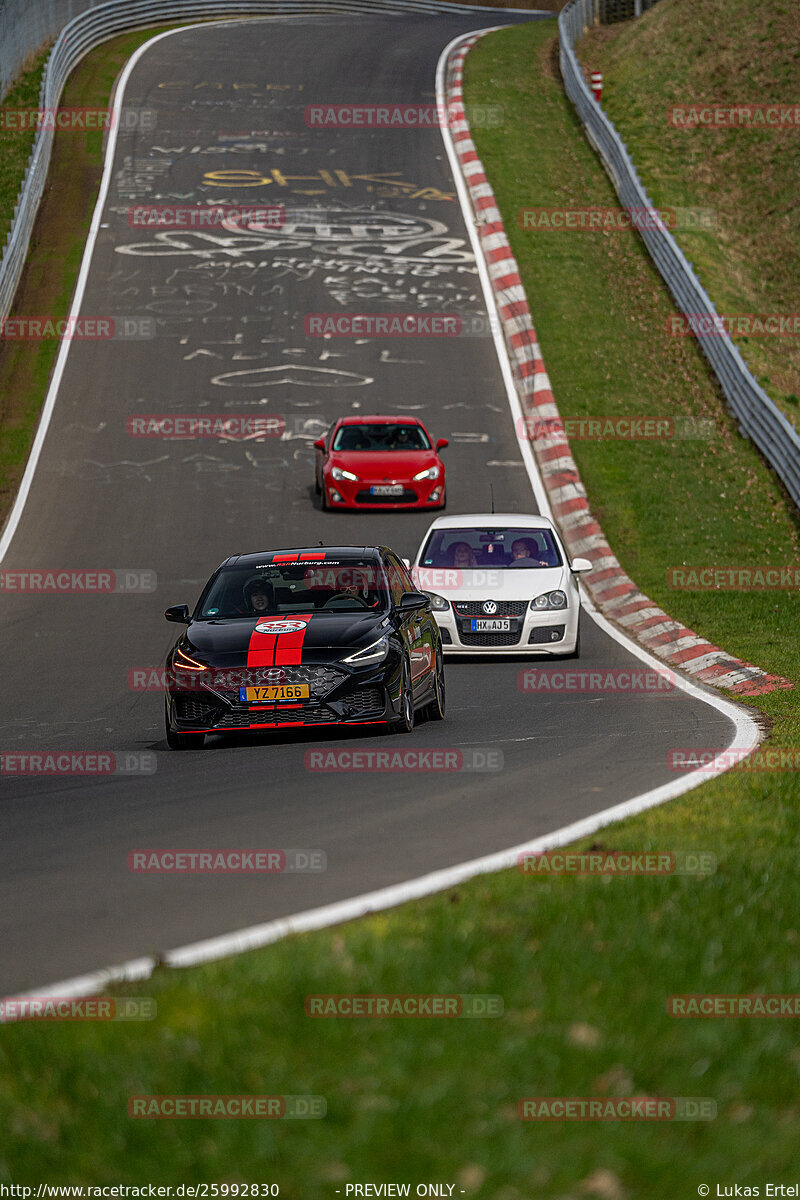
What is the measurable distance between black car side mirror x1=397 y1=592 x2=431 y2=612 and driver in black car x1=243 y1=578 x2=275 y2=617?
1.08 metres

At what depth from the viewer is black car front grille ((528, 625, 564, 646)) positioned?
16891 millimetres

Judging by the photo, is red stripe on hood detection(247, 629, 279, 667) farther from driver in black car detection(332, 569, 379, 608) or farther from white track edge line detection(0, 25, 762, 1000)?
white track edge line detection(0, 25, 762, 1000)

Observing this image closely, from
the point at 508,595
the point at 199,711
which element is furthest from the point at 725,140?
the point at 199,711

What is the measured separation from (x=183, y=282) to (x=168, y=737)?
25.4 metres

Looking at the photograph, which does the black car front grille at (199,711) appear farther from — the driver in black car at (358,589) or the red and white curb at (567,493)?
the red and white curb at (567,493)

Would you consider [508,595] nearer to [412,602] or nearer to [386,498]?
[412,602]

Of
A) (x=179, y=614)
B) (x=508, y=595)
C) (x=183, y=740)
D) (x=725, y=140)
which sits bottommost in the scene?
(x=183, y=740)

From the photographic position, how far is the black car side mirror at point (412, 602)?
12266 mm

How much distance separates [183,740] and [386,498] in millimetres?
13968

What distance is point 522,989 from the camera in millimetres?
4805

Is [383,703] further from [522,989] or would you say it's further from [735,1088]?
[735,1088]

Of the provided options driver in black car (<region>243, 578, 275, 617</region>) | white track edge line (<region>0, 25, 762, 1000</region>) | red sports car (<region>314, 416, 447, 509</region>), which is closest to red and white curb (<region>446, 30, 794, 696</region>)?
red sports car (<region>314, 416, 447, 509</region>)

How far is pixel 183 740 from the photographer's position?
11.3 metres

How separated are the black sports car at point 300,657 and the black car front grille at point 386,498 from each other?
12149mm
